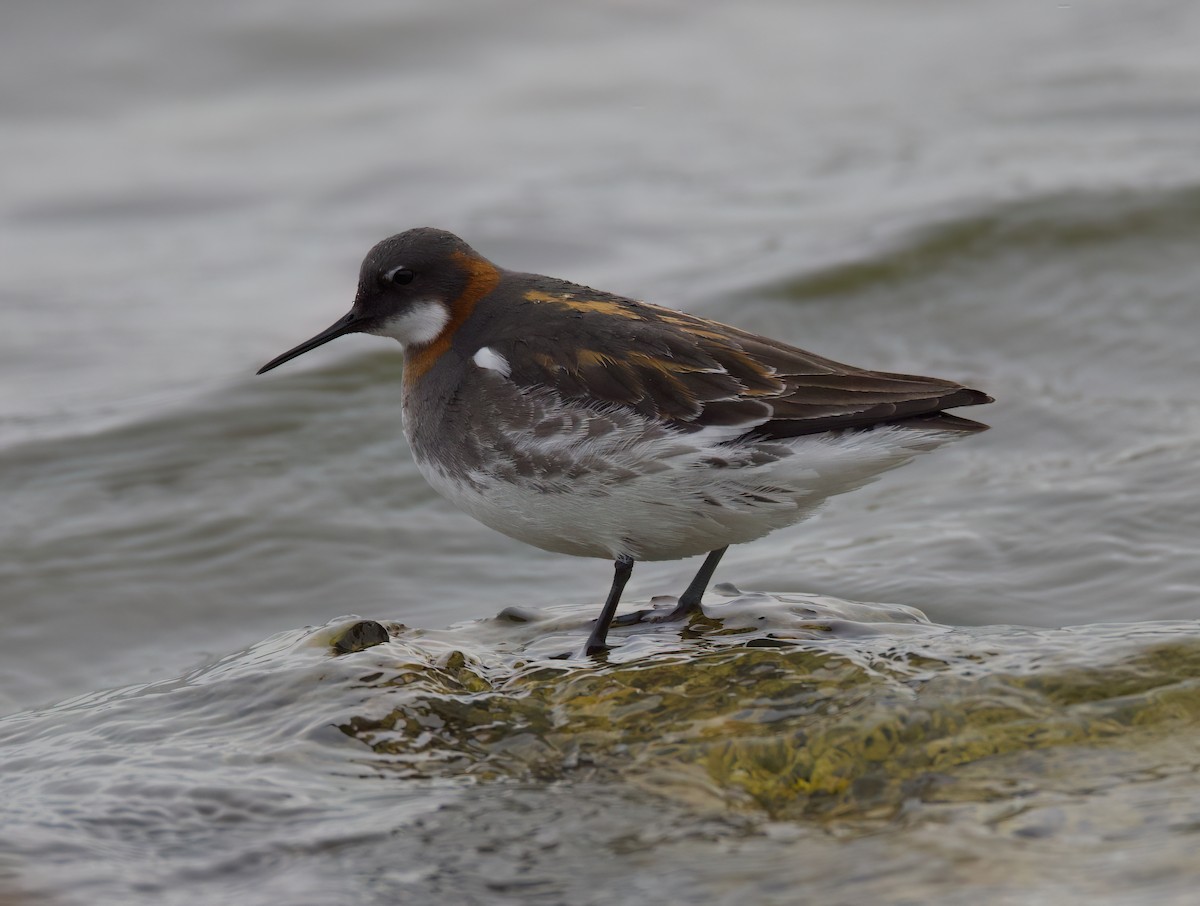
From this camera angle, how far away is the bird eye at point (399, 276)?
7.09m

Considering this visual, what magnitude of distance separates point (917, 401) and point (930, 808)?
1.97 m

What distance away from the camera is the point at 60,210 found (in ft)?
51.2

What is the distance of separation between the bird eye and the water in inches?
69.0

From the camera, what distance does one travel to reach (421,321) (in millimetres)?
7027

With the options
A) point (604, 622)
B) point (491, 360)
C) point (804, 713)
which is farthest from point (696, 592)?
point (804, 713)

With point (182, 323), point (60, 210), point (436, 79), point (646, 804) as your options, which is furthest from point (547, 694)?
point (436, 79)

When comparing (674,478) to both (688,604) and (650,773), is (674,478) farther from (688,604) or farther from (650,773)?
(650,773)

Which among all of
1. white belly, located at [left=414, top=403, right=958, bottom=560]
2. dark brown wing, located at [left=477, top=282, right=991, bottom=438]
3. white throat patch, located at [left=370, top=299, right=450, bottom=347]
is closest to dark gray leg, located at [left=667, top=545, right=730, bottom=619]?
white belly, located at [left=414, top=403, right=958, bottom=560]

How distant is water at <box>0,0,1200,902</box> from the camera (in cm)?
496

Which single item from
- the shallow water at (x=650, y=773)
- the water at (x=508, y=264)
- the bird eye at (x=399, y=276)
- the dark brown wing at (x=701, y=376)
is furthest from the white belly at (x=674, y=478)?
the bird eye at (x=399, y=276)

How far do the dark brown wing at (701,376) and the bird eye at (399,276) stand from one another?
0.74m

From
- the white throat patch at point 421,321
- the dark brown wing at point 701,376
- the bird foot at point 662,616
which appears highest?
the white throat patch at point 421,321

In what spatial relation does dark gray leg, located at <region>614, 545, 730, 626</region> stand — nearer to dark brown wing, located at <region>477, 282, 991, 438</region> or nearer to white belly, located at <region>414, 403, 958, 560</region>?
white belly, located at <region>414, 403, 958, 560</region>

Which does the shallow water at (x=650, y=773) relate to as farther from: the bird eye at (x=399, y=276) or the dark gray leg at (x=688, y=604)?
the bird eye at (x=399, y=276)
